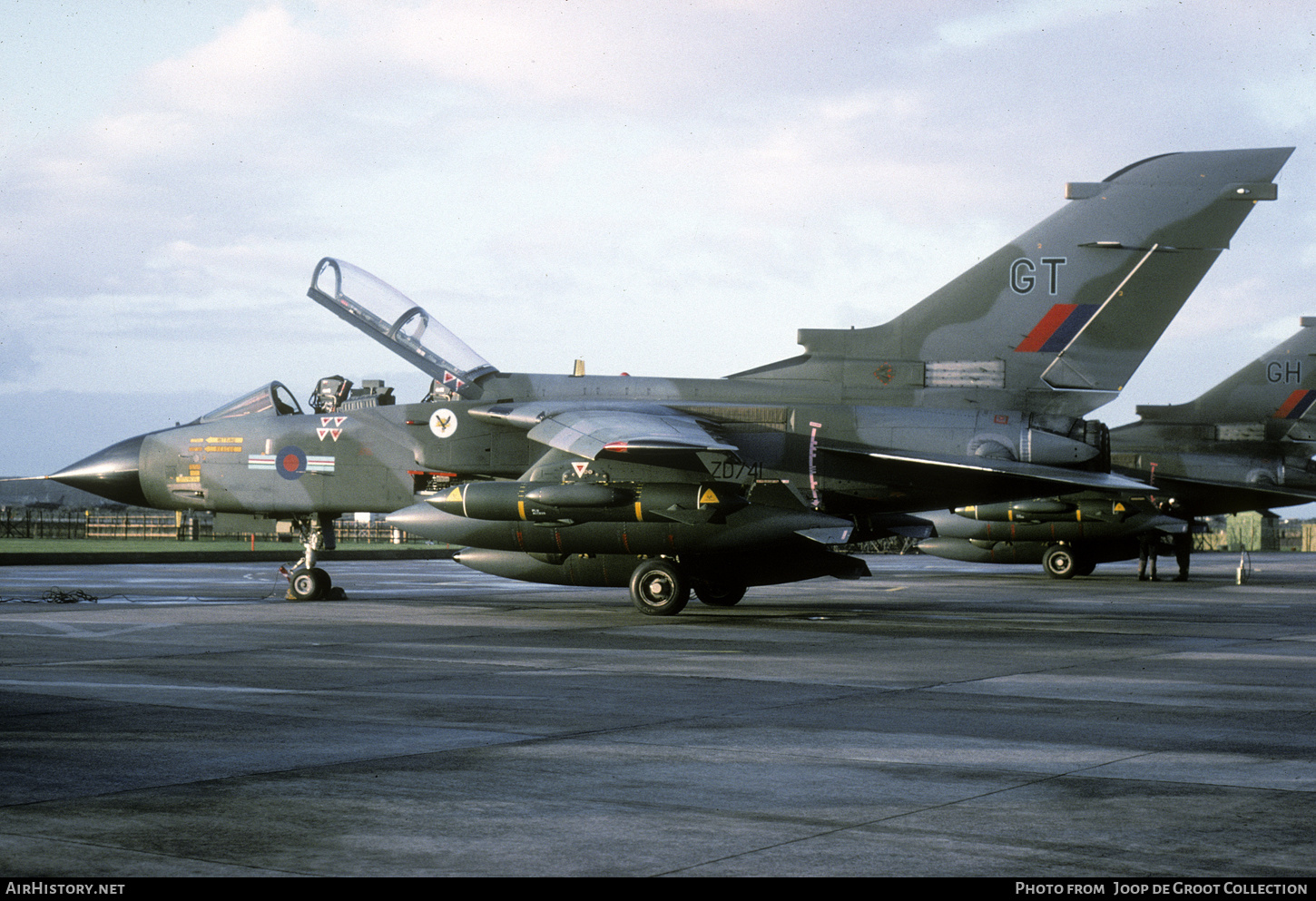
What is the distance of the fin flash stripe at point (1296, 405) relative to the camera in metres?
29.2

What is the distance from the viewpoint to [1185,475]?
93.5ft

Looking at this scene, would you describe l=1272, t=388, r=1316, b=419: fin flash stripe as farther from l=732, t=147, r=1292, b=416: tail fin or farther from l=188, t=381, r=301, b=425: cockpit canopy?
l=188, t=381, r=301, b=425: cockpit canopy

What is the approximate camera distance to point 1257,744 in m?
6.72

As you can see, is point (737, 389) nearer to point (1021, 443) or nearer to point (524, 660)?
point (1021, 443)

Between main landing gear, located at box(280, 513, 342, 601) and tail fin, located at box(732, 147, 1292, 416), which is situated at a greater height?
tail fin, located at box(732, 147, 1292, 416)

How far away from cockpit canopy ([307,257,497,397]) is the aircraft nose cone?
437 centimetres

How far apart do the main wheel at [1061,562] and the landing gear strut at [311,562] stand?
17.7 m

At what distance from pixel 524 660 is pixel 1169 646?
671cm

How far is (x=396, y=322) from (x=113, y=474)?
5394mm

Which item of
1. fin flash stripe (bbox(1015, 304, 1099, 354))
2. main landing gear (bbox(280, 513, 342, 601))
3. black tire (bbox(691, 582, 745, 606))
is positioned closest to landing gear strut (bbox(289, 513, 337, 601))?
main landing gear (bbox(280, 513, 342, 601))

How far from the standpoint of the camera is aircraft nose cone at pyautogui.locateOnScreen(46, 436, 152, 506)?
764 inches

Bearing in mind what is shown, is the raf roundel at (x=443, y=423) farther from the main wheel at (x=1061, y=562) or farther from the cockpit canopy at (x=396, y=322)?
the main wheel at (x=1061, y=562)
